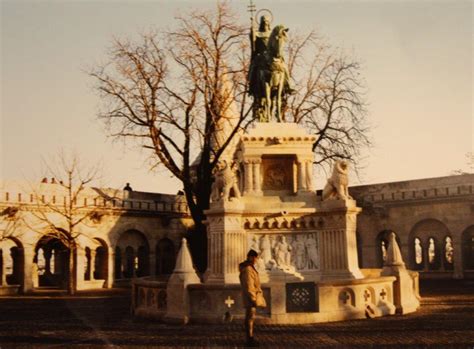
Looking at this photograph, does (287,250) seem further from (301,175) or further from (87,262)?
(87,262)

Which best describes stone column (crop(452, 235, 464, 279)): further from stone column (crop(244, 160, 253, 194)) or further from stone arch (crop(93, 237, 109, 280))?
stone column (crop(244, 160, 253, 194))

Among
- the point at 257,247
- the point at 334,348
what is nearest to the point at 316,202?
the point at 257,247

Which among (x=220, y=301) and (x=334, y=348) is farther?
(x=220, y=301)

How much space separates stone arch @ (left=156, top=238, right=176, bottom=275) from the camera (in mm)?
34862

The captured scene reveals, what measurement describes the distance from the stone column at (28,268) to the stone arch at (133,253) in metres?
5.52

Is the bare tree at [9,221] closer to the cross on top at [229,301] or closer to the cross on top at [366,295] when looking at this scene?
the cross on top at [229,301]

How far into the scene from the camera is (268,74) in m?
15.2

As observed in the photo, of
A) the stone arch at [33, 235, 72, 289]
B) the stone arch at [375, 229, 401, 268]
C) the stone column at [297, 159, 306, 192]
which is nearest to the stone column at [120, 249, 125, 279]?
the stone arch at [33, 235, 72, 289]

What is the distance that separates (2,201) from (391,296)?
19667mm

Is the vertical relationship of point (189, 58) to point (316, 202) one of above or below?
above

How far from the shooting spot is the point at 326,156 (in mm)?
26391

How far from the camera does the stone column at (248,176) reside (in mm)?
14312

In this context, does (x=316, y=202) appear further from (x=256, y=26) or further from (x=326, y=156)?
(x=326, y=156)

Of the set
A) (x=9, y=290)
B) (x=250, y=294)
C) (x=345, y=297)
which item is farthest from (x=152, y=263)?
(x=250, y=294)
